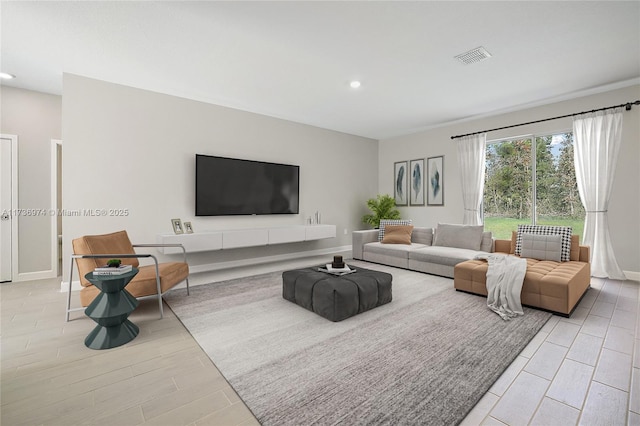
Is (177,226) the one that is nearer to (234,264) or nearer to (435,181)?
(234,264)

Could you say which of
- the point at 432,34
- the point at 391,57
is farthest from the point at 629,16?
the point at 391,57

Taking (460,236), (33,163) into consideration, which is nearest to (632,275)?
(460,236)

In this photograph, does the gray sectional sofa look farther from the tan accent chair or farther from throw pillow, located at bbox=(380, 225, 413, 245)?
the tan accent chair

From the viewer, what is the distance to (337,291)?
2.51 m

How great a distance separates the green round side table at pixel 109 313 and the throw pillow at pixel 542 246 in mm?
4450

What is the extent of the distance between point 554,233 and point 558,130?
1.89m

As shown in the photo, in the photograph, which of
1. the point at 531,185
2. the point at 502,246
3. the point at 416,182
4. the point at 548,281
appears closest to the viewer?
the point at 548,281

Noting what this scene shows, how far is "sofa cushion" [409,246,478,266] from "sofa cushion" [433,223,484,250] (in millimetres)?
125

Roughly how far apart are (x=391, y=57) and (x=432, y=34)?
50 cm

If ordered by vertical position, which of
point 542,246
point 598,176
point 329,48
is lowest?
point 542,246

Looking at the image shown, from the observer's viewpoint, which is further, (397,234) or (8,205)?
(397,234)

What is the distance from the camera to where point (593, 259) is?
3.90 meters

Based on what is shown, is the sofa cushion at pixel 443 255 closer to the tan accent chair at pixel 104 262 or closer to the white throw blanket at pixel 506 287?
the white throw blanket at pixel 506 287

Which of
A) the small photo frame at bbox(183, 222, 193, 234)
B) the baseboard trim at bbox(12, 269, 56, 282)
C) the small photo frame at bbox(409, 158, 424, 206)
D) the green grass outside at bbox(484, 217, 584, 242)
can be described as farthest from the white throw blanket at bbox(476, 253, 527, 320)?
the baseboard trim at bbox(12, 269, 56, 282)
